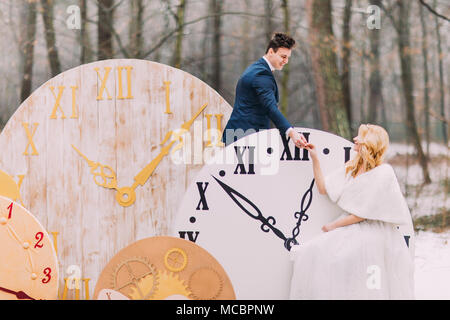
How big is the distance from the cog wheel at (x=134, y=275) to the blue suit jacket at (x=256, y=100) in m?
0.91

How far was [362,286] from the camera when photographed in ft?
9.01

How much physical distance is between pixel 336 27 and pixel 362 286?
2.98 meters

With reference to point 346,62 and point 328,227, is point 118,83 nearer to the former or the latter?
point 328,227

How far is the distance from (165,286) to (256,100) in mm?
1207

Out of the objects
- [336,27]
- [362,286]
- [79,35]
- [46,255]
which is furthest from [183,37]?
[362,286]

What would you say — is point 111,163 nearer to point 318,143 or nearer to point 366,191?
point 318,143

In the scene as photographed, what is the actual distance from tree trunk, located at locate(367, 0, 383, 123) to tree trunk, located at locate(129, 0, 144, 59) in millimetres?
2192

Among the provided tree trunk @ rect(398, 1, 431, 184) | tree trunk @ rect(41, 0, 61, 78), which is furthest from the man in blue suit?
tree trunk @ rect(41, 0, 61, 78)

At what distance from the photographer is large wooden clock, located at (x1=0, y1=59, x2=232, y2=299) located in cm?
355

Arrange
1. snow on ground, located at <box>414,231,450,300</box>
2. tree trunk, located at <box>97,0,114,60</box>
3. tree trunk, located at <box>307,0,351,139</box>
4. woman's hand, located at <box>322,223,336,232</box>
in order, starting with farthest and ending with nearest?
tree trunk, located at <box>97,0,114,60</box> < tree trunk, located at <box>307,0,351,139</box> < snow on ground, located at <box>414,231,450,300</box> < woman's hand, located at <box>322,223,336,232</box>

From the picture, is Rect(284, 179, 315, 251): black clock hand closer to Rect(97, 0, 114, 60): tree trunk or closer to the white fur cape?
the white fur cape

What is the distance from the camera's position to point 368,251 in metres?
2.76

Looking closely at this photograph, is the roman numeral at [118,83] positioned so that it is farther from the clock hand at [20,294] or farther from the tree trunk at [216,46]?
the tree trunk at [216,46]

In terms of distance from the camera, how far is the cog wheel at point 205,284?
3.00m
